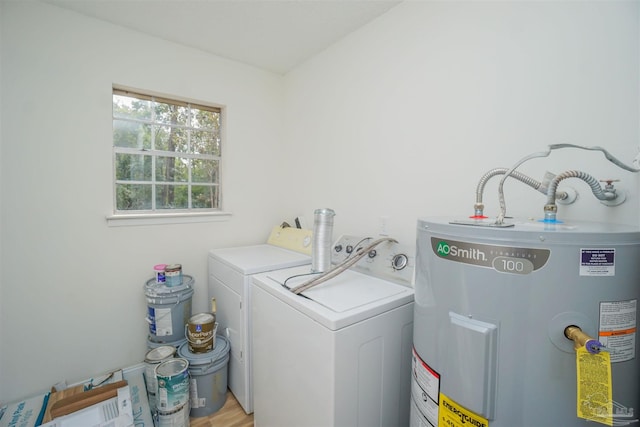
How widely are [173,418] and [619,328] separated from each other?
1998 millimetres

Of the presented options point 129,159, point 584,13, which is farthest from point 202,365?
point 584,13

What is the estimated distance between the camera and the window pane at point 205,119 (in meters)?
2.36

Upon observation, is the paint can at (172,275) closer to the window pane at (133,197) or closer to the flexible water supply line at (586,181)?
the window pane at (133,197)

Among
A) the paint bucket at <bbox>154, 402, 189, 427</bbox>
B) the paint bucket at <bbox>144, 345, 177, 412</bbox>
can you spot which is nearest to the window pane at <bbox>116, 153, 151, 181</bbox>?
the paint bucket at <bbox>144, 345, 177, 412</bbox>

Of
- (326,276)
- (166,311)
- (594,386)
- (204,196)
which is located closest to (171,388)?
(166,311)

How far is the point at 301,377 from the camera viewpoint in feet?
3.78

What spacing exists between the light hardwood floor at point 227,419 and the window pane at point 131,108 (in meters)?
2.16

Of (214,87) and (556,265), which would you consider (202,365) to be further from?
(214,87)

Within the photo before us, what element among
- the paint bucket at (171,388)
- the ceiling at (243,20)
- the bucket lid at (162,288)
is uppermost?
the ceiling at (243,20)

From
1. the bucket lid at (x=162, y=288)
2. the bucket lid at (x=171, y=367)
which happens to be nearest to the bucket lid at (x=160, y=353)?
the bucket lid at (x=171, y=367)

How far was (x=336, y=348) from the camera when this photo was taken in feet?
3.25

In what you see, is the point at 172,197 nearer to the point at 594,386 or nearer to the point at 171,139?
the point at 171,139

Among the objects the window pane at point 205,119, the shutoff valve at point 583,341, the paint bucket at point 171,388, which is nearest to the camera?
the shutoff valve at point 583,341

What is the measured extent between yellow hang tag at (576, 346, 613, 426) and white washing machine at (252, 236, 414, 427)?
614mm
